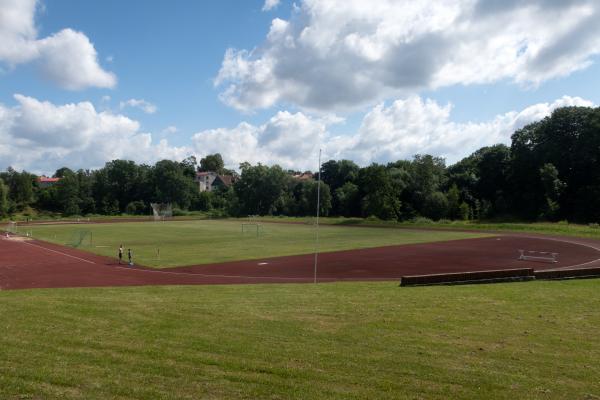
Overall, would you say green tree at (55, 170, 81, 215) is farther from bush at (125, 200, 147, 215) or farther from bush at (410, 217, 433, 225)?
bush at (410, 217, 433, 225)

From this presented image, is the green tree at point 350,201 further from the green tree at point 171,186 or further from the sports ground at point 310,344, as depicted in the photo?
the sports ground at point 310,344

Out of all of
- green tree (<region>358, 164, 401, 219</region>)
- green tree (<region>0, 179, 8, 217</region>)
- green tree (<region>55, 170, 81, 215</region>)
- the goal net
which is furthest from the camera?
green tree (<region>55, 170, 81, 215</region>)

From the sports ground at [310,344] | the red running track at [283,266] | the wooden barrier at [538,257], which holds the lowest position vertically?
the red running track at [283,266]

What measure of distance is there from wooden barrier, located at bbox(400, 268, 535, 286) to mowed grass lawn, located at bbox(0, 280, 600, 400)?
6069mm

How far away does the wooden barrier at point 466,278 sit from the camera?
2130 centimetres

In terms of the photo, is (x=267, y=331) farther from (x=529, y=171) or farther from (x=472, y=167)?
(x=472, y=167)

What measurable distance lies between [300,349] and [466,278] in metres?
14.7

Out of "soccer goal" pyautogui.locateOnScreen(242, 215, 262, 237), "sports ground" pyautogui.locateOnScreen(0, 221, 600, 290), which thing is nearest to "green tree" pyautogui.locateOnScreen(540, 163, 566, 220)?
"sports ground" pyautogui.locateOnScreen(0, 221, 600, 290)

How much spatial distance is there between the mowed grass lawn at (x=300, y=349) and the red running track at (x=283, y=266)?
1427 cm

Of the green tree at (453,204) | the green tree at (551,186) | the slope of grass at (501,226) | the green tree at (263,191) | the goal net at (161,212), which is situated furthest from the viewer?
the green tree at (263,191)

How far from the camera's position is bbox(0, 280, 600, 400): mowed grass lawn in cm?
699

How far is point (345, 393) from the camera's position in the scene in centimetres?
683

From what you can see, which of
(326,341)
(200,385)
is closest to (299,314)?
(326,341)

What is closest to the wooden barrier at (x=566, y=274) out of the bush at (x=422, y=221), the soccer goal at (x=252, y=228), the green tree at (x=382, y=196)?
the soccer goal at (x=252, y=228)
